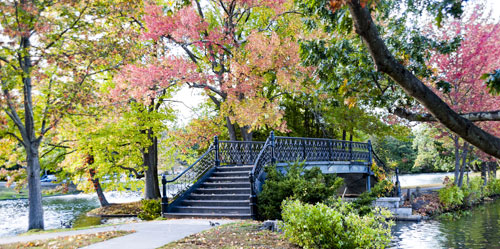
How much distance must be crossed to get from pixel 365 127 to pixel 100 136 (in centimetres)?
1654

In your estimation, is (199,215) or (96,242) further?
(199,215)

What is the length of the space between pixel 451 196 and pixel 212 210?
13.5 meters

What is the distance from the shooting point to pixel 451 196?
20203mm

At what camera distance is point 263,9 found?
71.3 ft

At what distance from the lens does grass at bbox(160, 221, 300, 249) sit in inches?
319

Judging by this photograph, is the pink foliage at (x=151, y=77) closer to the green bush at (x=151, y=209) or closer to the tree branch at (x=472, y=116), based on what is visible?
the green bush at (x=151, y=209)

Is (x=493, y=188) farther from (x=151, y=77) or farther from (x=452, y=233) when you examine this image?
(x=151, y=77)

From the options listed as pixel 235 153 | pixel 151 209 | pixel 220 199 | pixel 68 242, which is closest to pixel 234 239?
pixel 68 242

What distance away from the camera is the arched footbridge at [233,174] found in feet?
45.3

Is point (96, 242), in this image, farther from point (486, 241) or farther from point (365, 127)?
point (365, 127)

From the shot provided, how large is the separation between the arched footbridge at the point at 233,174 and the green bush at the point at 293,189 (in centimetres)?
48

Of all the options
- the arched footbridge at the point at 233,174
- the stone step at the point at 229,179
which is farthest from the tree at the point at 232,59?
the stone step at the point at 229,179

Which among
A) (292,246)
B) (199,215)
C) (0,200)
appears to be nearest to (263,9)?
(199,215)

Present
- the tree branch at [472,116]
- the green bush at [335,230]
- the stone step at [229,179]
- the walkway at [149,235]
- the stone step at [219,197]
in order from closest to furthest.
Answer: the tree branch at [472,116], the green bush at [335,230], the walkway at [149,235], the stone step at [219,197], the stone step at [229,179]
